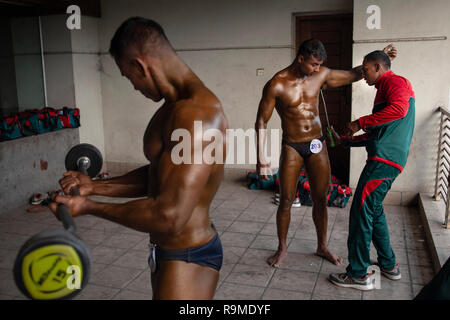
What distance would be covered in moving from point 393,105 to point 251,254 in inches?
77.0

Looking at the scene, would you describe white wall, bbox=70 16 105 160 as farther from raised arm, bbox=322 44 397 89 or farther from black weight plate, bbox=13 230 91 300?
black weight plate, bbox=13 230 91 300

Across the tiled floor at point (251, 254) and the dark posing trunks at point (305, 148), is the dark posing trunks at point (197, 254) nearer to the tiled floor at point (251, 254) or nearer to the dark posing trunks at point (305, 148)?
the tiled floor at point (251, 254)

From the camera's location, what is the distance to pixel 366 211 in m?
3.49

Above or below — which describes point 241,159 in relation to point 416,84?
below

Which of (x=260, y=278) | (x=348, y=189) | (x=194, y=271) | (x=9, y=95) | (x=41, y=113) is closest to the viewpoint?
(x=194, y=271)

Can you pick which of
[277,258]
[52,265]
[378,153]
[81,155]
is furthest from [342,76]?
[52,265]

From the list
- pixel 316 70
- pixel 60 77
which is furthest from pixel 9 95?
pixel 316 70

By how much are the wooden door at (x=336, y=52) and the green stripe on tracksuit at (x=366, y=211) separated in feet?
9.57

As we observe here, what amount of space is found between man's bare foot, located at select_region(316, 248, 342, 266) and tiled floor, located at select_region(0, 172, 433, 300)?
6cm

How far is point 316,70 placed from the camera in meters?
3.91

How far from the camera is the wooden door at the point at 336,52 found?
6.45 m

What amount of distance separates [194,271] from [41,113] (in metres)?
5.17

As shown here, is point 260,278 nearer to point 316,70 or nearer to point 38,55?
point 316,70

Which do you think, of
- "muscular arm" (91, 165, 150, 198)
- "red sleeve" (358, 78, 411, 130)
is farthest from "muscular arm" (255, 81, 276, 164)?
"muscular arm" (91, 165, 150, 198)
